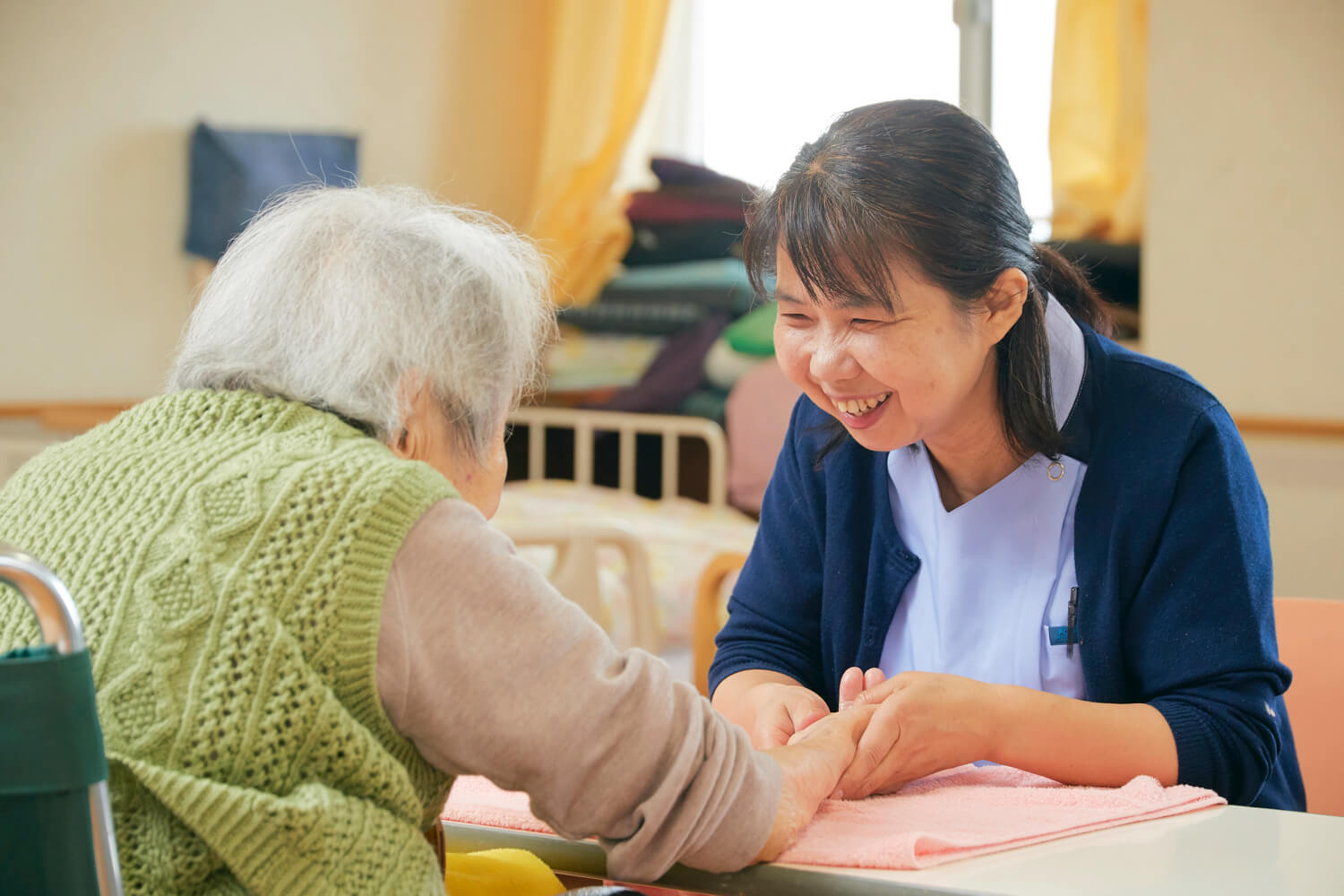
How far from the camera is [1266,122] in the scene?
277 centimetres

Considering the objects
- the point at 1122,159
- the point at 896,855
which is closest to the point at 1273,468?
the point at 1122,159

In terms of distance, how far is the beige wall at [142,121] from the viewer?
A: 366 centimetres

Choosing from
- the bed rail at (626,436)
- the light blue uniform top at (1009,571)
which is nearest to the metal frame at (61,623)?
the light blue uniform top at (1009,571)

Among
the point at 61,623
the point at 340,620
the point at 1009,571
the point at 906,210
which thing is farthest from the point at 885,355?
the point at 61,623

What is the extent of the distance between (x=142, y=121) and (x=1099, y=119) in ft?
9.07

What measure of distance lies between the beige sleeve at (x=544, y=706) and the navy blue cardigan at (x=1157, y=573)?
0.53 meters

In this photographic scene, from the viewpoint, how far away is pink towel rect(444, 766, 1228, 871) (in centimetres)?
88

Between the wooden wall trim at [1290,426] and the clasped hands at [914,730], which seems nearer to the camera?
the clasped hands at [914,730]

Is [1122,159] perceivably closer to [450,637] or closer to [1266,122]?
[1266,122]

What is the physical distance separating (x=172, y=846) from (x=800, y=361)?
0.75 m

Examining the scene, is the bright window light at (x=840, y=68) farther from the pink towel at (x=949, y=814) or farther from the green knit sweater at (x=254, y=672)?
the green knit sweater at (x=254, y=672)

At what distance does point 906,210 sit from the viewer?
3.77ft


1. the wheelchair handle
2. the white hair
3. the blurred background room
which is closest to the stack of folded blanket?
the blurred background room

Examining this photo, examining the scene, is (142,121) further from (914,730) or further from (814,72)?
(914,730)
